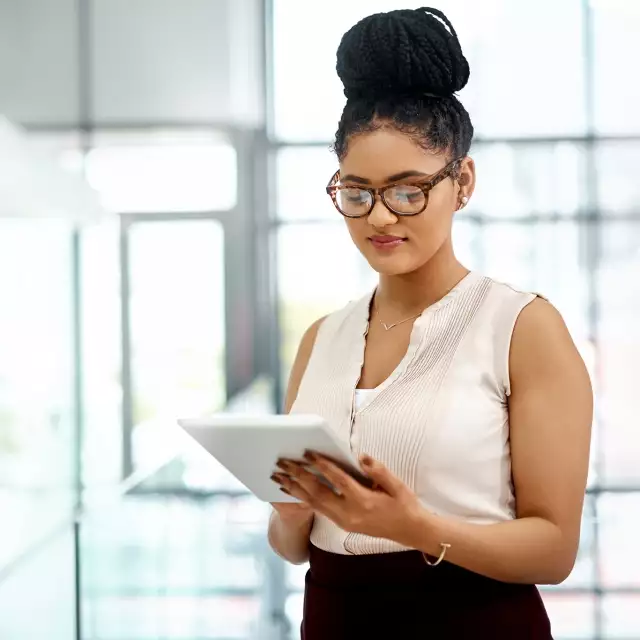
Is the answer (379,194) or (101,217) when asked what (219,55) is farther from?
(379,194)

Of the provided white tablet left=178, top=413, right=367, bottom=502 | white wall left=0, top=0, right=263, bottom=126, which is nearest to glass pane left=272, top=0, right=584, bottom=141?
white wall left=0, top=0, right=263, bottom=126

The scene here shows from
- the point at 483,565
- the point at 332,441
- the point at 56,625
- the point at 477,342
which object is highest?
the point at 477,342

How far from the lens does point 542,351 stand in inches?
48.9

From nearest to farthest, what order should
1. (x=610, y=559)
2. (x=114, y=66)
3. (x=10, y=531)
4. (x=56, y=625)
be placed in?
(x=10, y=531), (x=56, y=625), (x=114, y=66), (x=610, y=559)

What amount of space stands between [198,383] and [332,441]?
148 inches

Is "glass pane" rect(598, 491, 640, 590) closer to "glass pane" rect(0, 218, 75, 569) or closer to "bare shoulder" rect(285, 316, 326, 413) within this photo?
"glass pane" rect(0, 218, 75, 569)

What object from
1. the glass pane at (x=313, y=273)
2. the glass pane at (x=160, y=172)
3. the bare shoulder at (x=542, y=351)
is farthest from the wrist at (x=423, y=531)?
the glass pane at (x=313, y=273)

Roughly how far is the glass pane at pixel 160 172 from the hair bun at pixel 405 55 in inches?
77.7

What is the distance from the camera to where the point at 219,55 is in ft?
18.1

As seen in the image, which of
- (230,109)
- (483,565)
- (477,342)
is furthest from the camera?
(230,109)

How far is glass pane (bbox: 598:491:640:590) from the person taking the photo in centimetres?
775

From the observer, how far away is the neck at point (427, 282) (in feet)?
4.72

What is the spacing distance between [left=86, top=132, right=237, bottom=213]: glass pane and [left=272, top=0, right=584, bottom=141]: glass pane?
9.90 ft

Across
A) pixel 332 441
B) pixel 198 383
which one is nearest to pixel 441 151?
pixel 332 441
